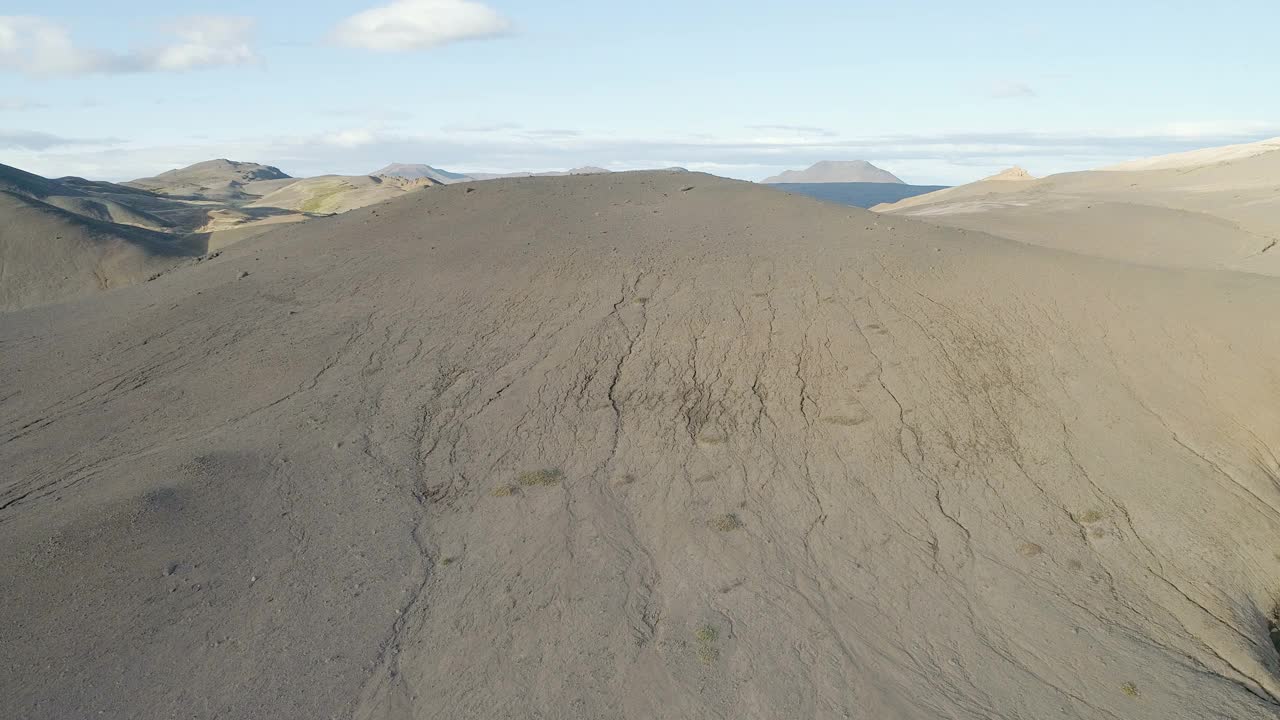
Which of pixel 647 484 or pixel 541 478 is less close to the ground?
pixel 541 478

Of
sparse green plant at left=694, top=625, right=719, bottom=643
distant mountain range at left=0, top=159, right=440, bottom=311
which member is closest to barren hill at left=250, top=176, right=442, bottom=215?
distant mountain range at left=0, top=159, right=440, bottom=311

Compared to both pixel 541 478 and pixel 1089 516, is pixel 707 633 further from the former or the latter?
pixel 1089 516

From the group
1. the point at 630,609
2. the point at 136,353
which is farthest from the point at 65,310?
the point at 630,609

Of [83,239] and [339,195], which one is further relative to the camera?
[339,195]

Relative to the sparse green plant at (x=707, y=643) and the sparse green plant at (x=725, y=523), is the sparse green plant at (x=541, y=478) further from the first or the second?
the sparse green plant at (x=707, y=643)

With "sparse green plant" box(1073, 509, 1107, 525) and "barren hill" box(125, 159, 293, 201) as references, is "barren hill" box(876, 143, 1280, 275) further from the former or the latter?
"barren hill" box(125, 159, 293, 201)

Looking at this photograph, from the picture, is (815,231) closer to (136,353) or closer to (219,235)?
(136,353)

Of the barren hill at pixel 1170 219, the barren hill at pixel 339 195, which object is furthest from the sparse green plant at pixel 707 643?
the barren hill at pixel 339 195

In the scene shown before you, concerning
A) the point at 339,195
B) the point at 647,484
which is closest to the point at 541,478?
the point at 647,484
